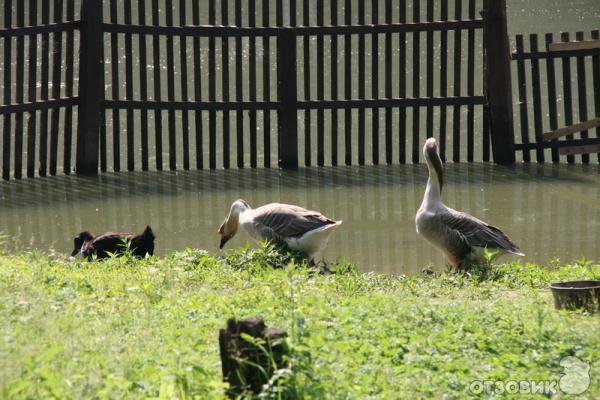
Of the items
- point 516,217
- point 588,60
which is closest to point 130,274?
point 516,217

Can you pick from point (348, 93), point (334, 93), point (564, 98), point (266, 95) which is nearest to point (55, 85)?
point (266, 95)

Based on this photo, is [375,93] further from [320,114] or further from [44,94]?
[44,94]

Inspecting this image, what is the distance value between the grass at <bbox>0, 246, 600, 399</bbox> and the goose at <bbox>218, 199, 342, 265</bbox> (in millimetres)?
351

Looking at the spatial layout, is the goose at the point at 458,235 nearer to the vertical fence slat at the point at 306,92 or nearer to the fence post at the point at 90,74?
the vertical fence slat at the point at 306,92

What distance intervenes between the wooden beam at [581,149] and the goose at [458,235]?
5.17m

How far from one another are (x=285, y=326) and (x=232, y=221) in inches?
165

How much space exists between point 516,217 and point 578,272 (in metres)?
3.11

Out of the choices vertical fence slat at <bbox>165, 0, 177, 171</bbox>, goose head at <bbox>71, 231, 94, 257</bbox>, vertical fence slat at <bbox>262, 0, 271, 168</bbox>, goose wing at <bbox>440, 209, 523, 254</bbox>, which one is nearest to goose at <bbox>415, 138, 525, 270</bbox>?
goose wing at <bbox>440, 209, 523, 254</bbox>

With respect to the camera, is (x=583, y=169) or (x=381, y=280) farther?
(x=583, y=169)

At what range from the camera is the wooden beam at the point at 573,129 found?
47.3 ft

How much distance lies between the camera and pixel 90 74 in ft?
47.0

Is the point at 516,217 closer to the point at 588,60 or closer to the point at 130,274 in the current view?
the point at 130,274

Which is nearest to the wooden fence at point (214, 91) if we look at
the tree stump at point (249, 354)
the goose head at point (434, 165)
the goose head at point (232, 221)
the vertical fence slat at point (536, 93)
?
the vertical fence slat at point (536, 93)

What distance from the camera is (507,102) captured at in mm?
14625
